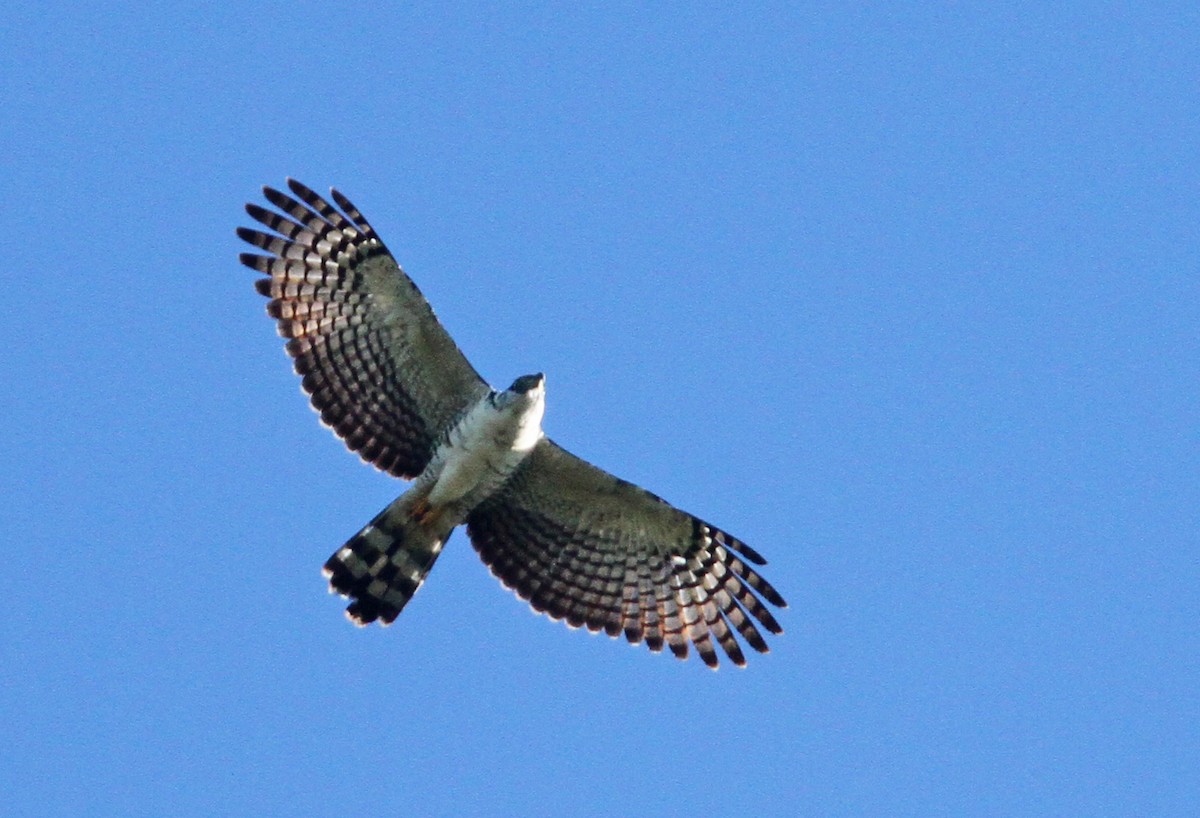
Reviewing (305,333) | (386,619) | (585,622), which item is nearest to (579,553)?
(585,622)

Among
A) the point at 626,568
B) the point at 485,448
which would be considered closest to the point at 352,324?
the point at 485,448

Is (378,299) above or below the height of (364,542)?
above

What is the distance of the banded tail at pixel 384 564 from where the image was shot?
1781 centimetres

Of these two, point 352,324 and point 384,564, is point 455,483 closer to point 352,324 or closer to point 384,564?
point 384,564

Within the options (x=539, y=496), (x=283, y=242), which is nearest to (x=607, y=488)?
(x=539, y=496)

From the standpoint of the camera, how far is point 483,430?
17500 millimetres

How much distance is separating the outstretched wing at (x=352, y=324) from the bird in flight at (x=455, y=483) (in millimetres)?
11

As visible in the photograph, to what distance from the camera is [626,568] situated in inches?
731

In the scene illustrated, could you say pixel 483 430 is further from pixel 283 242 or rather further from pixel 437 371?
pixel 283 242

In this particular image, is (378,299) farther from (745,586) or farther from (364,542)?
(745,586)

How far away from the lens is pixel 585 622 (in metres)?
18.5

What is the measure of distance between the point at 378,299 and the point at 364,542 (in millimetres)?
1894

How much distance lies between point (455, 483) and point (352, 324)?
1.50 m

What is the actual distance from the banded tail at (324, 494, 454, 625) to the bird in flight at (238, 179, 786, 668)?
11mm
